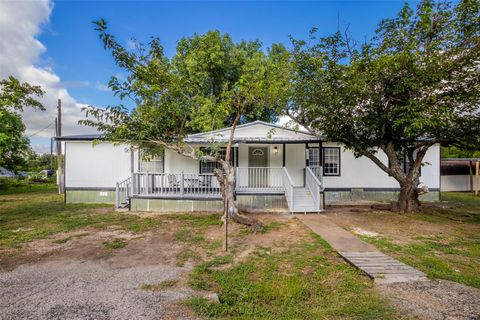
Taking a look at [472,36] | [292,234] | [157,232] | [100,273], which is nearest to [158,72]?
[157,232]

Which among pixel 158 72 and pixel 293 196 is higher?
pixel 158 72

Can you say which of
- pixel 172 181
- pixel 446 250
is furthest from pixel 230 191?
pixel 446 250

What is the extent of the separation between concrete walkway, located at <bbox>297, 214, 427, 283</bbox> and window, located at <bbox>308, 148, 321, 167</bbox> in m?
5.39

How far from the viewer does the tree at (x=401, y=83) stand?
7191 mm

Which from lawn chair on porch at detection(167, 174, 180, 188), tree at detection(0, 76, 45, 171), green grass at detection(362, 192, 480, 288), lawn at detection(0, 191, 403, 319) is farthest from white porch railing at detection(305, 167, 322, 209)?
tree at detection(0, 76, 45, 171)

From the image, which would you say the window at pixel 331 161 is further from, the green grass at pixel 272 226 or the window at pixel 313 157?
the green grass at pixel 272 226

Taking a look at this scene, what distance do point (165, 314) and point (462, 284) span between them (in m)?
4.68

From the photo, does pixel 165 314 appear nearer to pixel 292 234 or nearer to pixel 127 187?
A: pixel 292 234

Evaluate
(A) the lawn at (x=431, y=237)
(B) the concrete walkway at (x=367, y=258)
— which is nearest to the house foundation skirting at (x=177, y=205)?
(B) the concrete walkway at (x=367, y=258)

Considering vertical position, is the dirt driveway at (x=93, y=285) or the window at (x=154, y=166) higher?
the window at (x=154, y=166)

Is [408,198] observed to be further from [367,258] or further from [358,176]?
[367,258]

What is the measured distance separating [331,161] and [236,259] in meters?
9.27

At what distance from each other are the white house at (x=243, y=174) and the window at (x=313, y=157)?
0.05 meters

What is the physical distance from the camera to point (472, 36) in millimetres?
7277
